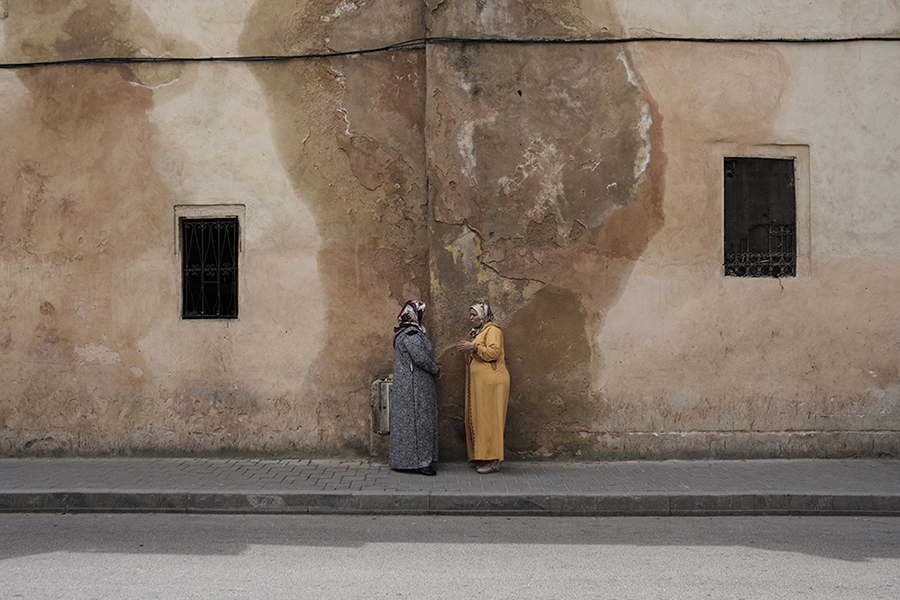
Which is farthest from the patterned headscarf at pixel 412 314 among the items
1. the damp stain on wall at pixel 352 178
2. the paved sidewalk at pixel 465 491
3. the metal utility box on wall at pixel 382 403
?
the paved sidewalk at pixel 465 491

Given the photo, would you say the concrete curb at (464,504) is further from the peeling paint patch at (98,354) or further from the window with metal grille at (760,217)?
the window with metal grille at (760,217)

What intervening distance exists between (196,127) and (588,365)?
191 inches

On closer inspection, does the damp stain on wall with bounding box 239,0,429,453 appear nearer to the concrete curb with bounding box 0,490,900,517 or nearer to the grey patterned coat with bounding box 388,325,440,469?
the grey patterned coat with bounding box 388,325,440,469

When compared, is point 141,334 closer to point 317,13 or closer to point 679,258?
point 317,13

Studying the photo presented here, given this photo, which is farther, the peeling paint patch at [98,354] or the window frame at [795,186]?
the peeling paint patch at [98,354]

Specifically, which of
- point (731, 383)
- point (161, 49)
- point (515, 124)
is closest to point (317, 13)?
point (161, 49)

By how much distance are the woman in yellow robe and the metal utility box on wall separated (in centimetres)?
88

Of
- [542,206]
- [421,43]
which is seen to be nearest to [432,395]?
[542,206]

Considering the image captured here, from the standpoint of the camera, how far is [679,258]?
720cm

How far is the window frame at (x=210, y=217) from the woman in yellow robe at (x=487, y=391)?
255 cm

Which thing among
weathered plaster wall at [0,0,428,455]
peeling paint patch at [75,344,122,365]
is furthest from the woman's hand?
peeling paint patch at [75,344,122,365]

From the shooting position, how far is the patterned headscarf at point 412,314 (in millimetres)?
6617

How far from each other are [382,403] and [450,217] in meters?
2.00

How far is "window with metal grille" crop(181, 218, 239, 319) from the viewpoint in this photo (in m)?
7.47
